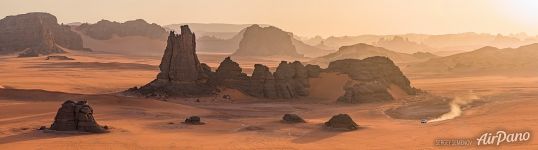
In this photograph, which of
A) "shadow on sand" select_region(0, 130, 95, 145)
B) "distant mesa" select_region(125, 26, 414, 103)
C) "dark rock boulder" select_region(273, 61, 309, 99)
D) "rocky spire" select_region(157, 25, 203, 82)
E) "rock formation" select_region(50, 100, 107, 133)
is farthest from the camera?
"dark rock boulder" select_region(273, 61, 309, 99)

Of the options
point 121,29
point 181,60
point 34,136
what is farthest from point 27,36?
point 34,136

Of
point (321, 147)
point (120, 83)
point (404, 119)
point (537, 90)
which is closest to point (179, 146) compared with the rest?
point (321, 147)

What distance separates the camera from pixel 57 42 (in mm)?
133000

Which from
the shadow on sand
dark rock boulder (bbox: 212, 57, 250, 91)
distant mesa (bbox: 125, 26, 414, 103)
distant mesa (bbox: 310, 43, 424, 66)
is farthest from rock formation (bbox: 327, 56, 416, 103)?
distant mesa (bbox: 310, 43, 424, 66)

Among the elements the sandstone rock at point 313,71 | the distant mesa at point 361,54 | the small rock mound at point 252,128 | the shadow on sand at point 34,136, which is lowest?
the small rock mound at point 252,128

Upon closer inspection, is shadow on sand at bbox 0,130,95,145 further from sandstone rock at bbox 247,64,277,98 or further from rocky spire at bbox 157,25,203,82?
sandstone rock at bbox 247,64,277,98

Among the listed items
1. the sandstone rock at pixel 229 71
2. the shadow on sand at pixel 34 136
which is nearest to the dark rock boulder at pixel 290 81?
the sandstone rock at pixel 229 71

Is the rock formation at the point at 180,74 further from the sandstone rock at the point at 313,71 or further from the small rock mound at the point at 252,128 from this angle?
the small rock mound at the point at 252,128

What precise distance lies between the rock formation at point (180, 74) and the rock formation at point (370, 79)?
1183 centimetres

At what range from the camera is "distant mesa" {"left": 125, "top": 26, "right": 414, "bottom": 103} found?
46344mm

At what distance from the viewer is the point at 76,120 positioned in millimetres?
26422

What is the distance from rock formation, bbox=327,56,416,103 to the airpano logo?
2012cm

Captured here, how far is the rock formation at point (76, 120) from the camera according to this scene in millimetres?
26125

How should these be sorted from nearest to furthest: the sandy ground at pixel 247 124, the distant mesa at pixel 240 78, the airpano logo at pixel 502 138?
the airpano logo at pixel 502 138 → the sandy ground at pixel 247 124 → the distant mesa at pixel 240 78
